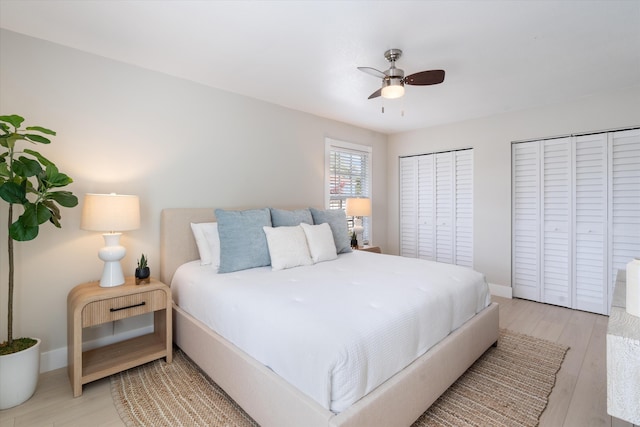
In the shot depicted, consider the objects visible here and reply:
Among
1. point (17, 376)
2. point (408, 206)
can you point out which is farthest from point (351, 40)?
point (408, 206)

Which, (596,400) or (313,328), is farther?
(596,400)

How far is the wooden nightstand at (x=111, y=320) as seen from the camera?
195 centimetres

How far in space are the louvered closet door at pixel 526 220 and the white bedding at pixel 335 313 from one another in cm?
182

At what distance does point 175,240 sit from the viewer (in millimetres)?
2713

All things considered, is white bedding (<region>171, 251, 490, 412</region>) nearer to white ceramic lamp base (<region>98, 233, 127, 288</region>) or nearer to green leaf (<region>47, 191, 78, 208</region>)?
white ceramic lamp base (<region>98, 233, 127, 288</region>)

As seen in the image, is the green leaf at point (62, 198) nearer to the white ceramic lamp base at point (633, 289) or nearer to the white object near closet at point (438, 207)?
the white ceramic lamp base at point (633, 289)

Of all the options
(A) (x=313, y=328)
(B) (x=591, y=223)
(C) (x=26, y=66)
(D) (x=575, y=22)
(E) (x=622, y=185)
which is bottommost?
(A) (x=313, y=328)

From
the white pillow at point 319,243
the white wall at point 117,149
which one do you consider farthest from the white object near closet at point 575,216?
the white wall at point 117,149

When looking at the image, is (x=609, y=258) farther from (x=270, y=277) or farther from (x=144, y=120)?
(x=144, y=120)

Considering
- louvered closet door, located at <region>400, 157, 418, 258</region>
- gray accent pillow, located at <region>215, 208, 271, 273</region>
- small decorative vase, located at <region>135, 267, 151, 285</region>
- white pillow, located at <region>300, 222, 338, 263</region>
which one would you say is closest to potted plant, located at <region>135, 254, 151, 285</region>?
small decorative vase, located at <region>135, 267, 151, 285</region>

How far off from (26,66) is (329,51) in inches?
85.0

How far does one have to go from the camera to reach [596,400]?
1.89 meters

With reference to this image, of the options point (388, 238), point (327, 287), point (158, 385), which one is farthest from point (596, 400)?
point (388, 238)

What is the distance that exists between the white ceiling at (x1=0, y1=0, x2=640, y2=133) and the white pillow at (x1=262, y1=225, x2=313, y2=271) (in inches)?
56.2
